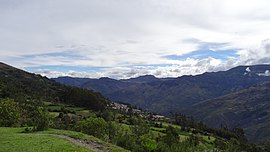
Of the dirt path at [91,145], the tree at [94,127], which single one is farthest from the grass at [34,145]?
the tree at [94,127]

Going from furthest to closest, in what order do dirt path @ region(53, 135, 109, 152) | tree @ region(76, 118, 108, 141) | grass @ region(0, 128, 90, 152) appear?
tree @ region(76, 118, 108, 141)
dirt path @ region(53, 135, 109, 152)
grass @ region(0, 128, 90, 152)

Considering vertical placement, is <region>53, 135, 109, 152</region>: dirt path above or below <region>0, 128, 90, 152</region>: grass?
below

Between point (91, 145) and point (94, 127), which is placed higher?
point (91, 145)

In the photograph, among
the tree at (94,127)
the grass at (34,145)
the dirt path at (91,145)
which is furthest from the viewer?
the tree at (94,127)

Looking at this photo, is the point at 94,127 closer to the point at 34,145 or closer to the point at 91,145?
the point at 91,145

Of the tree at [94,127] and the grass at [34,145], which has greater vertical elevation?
the grass at [34,145]

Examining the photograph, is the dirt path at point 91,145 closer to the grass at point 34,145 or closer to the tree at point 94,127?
the grass at point 34,145

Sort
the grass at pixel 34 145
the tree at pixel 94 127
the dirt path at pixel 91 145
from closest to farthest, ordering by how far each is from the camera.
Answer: the grass at pixel 34 145 < the dirt path at pixel 91 145 < the tree at pixel 94 127

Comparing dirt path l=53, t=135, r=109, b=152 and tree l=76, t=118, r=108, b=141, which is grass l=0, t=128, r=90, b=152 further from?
tree l=76, t=118, r=108, b=141

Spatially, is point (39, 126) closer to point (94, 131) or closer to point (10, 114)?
point (10, 114)

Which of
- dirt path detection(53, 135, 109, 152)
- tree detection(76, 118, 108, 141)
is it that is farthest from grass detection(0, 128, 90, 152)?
tree detection(76, 118, 108, 141)

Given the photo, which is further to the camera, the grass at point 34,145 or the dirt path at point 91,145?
the dirt path at point 91,145

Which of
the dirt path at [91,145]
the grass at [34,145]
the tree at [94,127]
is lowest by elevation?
the tree at [94,127]

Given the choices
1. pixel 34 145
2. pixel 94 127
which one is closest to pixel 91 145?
pixel 34 145
